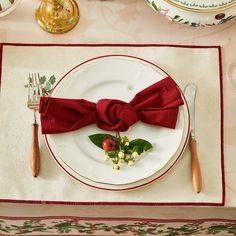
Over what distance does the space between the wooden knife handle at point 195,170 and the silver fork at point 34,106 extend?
0.84ft

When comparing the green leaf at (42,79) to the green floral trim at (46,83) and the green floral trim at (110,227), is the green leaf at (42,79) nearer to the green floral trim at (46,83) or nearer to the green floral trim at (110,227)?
the green floral trim at (46,83)

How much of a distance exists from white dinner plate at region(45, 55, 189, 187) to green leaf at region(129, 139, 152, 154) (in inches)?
0.4

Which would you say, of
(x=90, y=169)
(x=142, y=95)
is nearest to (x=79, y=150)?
(x=90, y=169)

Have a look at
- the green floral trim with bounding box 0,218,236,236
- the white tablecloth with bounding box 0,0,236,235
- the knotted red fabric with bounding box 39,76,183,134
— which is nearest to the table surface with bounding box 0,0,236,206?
the white tablecloth with bounding box 0,0,236,235

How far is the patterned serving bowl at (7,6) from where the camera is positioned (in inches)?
32.5

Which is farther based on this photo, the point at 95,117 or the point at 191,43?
the point at 191,43

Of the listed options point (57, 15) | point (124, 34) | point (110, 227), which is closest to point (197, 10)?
point (124, 34)

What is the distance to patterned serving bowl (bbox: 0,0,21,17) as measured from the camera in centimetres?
83

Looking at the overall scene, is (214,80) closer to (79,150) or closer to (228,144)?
(228,144)

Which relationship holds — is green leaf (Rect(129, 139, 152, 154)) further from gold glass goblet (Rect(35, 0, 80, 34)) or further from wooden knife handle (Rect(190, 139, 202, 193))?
gold glass goblet (Rect(35, 0, 80, 34))

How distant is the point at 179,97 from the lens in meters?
0.77

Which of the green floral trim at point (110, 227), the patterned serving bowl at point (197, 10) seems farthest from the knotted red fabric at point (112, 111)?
the green floral trim at point (110, 227)

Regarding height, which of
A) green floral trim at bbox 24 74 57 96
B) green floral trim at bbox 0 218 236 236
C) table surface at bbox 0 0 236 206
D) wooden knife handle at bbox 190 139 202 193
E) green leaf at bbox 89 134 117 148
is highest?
table surface at bbox 0 0 236 206

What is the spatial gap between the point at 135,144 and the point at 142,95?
0.08 meters
